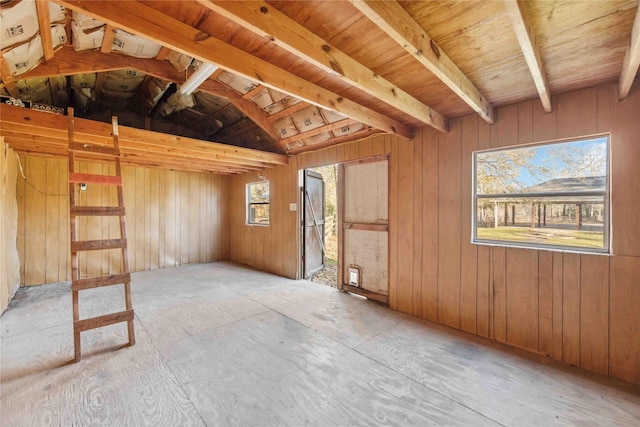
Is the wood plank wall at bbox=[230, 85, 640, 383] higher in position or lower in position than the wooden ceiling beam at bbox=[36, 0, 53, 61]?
lower

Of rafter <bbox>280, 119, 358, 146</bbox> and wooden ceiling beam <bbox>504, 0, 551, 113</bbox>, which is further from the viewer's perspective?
rafter <bbox>280, 119, 358, 146</bbox>

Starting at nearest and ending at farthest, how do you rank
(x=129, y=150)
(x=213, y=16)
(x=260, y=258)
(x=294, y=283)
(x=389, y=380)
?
1. (x=213, y=16)
2. (x=389, y=380)
3. (x=129, y=150)
4. (x=294, y=283)
5. (x=260, y=258)

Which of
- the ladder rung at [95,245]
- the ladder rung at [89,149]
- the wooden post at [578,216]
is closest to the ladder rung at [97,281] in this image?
the ladder rung at [95,245]

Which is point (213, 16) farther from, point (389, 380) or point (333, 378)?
point (389, 380)

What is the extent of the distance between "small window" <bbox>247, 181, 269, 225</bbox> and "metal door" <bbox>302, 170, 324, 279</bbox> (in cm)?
120

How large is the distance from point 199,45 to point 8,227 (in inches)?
170

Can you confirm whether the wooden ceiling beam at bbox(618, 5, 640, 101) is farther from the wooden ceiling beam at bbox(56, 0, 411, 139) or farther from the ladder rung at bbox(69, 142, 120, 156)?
the ladder rung at bbox(69, 142, 120, 156)

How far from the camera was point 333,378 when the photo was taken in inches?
77.0

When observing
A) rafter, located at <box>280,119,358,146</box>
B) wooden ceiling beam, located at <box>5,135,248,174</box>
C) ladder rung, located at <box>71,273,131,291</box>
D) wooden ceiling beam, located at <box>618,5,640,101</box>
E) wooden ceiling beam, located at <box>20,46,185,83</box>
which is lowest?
ladder rung, located at <box>71,273,131,291</box>

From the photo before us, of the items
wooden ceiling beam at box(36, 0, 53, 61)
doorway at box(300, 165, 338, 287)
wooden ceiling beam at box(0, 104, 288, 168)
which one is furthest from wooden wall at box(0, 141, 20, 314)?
doorway at box(300, 165, 338, 287)

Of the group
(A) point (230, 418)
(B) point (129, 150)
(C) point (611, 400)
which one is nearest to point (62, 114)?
(B) point (129, 150)

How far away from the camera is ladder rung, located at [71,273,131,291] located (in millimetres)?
2222

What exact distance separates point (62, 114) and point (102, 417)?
314 cm

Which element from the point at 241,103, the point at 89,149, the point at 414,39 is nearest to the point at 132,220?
the point at 89,149
